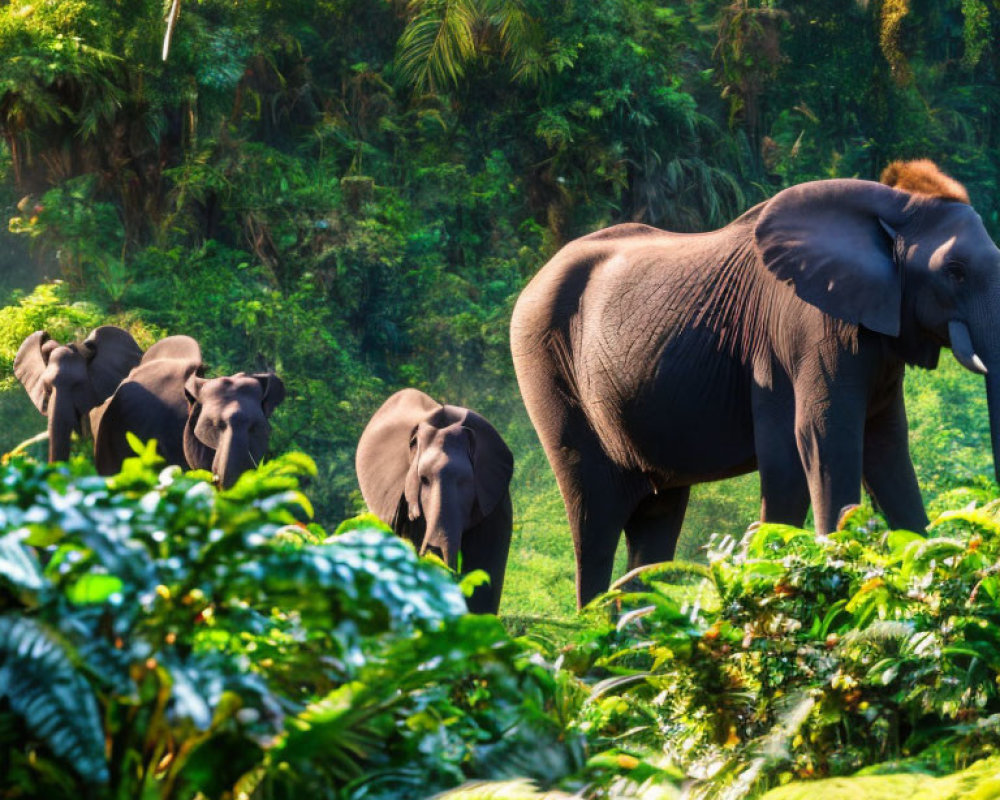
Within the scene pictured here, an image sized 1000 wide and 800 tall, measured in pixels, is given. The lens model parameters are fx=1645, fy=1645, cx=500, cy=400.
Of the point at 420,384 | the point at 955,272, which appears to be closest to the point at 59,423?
the point at 420,384

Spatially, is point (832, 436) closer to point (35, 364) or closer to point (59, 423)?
point (59, 423)

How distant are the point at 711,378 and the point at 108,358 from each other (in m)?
5.53

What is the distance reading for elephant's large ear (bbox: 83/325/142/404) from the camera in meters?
11.4

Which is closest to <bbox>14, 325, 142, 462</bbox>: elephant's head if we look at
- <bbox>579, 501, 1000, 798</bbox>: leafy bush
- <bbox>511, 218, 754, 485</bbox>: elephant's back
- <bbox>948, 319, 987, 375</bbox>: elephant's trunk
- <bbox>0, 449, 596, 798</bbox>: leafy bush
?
<bbox>511, 218, 754, 485</bbox>: elephant's back

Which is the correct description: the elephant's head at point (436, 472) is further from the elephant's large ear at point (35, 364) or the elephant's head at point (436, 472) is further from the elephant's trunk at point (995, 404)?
the elephant's large ear at point (35, 364)

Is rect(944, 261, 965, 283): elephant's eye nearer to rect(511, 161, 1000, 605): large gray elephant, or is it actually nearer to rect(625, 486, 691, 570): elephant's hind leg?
rect(511, 161, 1000, 605): large gray elephant

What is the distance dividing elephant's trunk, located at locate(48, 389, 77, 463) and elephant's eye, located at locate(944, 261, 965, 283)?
647 centimetres

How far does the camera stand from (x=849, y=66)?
2120cm

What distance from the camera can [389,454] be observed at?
882 centimetres

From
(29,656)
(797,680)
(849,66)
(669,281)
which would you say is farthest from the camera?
(849,66)

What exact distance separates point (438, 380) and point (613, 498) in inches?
360

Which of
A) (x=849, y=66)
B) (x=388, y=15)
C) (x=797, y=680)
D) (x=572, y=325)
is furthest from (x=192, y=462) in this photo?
(x=849, y=66)

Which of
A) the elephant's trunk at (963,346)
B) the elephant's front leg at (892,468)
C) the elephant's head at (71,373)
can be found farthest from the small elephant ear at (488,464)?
the elephant's head at (71,373)

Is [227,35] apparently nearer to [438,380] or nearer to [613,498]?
[438,380]
